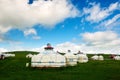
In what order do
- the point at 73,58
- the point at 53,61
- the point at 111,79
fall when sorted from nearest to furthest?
the point at 111,79 < the point at 53,61 < the point at 73,58

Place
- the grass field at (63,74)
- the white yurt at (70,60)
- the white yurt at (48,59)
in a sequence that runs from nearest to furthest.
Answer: the grass field at (63,74)
the white yurt at (48,59)
the white yurt at (70,60)

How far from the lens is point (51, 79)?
38625mm

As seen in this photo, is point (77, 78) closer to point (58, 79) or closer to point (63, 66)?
point (58, 79)

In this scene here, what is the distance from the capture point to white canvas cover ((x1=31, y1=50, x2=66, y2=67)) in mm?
57031

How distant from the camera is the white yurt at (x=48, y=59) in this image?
57.0 metres

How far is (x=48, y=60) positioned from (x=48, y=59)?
0.22m

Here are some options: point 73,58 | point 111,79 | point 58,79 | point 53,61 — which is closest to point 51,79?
point 58,79

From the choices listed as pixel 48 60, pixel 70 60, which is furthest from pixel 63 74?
pixel 70 60

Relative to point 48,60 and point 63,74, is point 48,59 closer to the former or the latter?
point 48,60

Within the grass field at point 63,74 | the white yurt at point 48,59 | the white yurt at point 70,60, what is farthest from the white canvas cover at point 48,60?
the white yurt at point 70,60

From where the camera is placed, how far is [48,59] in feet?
187

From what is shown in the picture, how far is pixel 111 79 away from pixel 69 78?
6215 millimetres

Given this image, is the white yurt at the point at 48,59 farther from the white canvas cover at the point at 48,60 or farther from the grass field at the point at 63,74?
the grass field at the point at 63,74

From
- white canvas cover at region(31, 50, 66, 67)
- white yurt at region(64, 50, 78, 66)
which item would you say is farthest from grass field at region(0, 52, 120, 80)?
white yurt at region(64, 50, 78, 66)
